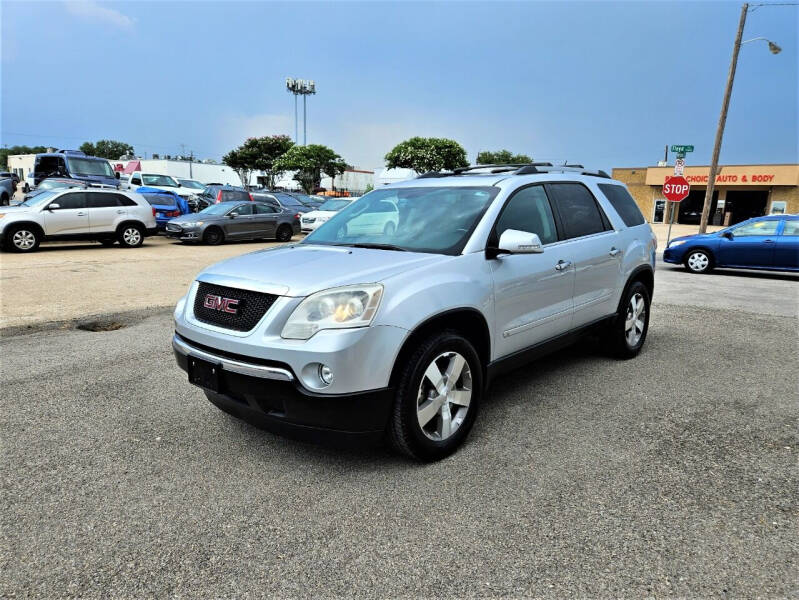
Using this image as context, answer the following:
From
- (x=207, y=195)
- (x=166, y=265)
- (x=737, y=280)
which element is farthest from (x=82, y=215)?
(x=737, y=280)

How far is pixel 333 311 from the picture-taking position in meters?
2.93

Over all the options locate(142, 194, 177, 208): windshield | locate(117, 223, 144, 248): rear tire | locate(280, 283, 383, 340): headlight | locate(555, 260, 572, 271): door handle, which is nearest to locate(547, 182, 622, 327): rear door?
locate(555, 260, 572, 271): door handle

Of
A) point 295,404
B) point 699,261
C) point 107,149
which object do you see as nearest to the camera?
point 295,404

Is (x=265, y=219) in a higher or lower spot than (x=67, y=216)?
lower

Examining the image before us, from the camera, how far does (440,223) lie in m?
3.91

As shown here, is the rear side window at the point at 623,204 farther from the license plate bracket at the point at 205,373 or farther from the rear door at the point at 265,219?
the rear door at the point at 265,219

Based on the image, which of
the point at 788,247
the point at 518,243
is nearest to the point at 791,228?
the point at 788,247

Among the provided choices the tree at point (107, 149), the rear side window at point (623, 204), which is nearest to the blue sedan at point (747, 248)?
the rear side window at point (623, 204)

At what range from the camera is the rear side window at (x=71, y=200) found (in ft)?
47.9

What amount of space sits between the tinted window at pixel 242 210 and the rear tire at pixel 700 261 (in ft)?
44.4

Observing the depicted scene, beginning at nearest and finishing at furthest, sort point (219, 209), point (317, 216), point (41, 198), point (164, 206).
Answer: point (41, 198) → point (219, 209) → point (317, 216) → point (164, 206)

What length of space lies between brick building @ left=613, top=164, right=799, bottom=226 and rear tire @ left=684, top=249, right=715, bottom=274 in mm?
23043

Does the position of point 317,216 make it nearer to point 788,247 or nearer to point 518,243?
point 788,247

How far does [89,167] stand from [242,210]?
7955 mm
